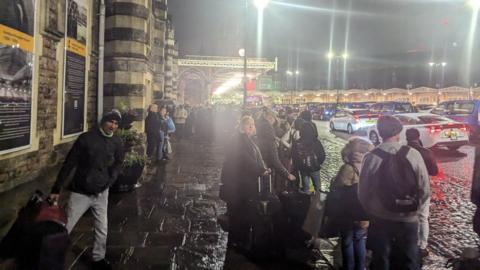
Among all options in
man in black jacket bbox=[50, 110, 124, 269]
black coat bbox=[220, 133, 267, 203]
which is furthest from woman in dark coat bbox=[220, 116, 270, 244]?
man in black jacket bbox=[50, 110, 124, 269]

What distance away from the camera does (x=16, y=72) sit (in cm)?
690

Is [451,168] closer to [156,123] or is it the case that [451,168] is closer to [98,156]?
[156,123]

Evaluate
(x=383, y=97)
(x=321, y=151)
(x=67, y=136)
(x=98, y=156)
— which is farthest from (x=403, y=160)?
(x=383, y=97)

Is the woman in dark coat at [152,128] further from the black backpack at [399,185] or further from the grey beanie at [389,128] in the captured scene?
the black backpack at [399,185]

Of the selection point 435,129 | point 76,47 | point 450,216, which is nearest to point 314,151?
point 450,216

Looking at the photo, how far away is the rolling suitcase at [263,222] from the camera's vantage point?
4.66 m

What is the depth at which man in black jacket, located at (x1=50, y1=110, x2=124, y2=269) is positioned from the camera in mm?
4199

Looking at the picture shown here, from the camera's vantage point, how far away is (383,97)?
94188mm

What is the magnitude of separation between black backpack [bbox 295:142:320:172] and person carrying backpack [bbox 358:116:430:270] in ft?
10.7

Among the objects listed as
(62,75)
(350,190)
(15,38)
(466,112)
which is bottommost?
(350,190)

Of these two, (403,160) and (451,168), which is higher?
(403,160)

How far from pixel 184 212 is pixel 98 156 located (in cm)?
284

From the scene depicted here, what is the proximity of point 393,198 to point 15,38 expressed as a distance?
688 centimetres

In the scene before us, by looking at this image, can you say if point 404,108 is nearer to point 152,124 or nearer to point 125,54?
point 152,124
